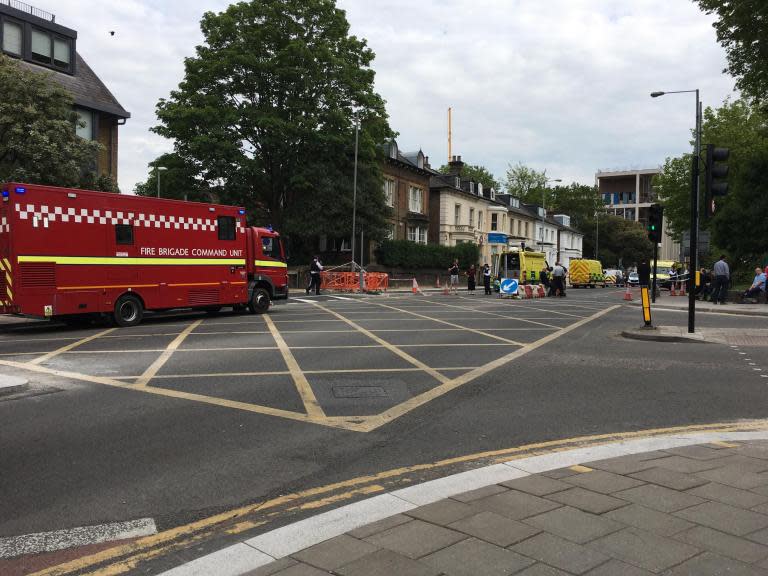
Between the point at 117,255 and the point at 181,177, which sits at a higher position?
the point at 181,177

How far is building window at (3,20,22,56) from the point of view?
101 ft

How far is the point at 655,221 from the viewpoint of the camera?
17.0m

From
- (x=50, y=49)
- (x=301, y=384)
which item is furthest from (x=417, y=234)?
(x=301, y=384)

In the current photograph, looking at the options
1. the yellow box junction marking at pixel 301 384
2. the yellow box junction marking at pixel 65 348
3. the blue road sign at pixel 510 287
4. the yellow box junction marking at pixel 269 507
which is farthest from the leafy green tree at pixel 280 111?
the yellow box junction marking at pixel 269 507

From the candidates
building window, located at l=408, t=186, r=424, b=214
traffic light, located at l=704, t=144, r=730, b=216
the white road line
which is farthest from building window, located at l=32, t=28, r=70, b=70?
the white road line

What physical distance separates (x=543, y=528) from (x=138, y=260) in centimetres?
1437

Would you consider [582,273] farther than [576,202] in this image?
No

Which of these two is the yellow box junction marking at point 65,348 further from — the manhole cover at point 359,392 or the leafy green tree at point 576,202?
the leafy green tree at point 576,202

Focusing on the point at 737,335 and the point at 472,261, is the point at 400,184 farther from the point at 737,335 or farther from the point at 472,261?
the point at 737,335

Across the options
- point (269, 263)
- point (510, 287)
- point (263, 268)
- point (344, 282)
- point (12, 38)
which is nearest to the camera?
point (263, 268)

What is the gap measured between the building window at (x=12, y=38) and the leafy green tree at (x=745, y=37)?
31572mm

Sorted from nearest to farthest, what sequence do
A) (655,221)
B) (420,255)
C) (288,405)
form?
1. (288,405)
2. (655,221)
3. (420,255)

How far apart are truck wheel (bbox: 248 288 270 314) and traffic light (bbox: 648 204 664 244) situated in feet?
37.7

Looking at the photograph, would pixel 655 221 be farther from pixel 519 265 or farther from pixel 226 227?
pixel 519 265
